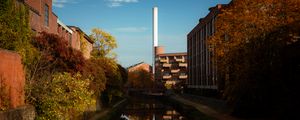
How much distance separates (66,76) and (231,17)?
17366 millimetres

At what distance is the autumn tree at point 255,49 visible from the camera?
2991 cm

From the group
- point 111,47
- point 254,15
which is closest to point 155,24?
point 111,47

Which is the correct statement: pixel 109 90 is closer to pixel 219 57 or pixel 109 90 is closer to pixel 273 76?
pixel 219 57

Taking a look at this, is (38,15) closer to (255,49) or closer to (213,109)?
(255,49)

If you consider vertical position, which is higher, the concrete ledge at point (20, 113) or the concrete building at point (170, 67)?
the concrete building at point (170, 67)

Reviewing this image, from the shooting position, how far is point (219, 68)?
125ft

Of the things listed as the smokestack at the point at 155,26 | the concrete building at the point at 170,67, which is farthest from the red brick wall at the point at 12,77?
the concrete building at the point at 170,67

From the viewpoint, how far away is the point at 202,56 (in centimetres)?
8694

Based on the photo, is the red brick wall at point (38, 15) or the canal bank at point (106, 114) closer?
the red brick wall at point (38, 15)

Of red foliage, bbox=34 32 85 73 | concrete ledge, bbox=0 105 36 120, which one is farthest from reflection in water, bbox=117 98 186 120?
concrete ledge, bbox=0 105 36 120

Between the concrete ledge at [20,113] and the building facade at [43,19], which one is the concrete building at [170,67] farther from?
the concrete ledge at [20,113]

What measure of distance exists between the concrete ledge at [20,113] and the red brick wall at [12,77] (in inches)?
15.5

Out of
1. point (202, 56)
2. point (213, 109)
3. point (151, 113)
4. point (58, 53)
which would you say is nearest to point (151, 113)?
point (151, 113)

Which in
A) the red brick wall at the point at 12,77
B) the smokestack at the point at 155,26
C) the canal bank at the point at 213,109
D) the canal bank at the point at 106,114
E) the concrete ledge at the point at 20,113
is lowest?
the canal bank at the point at 106,114
